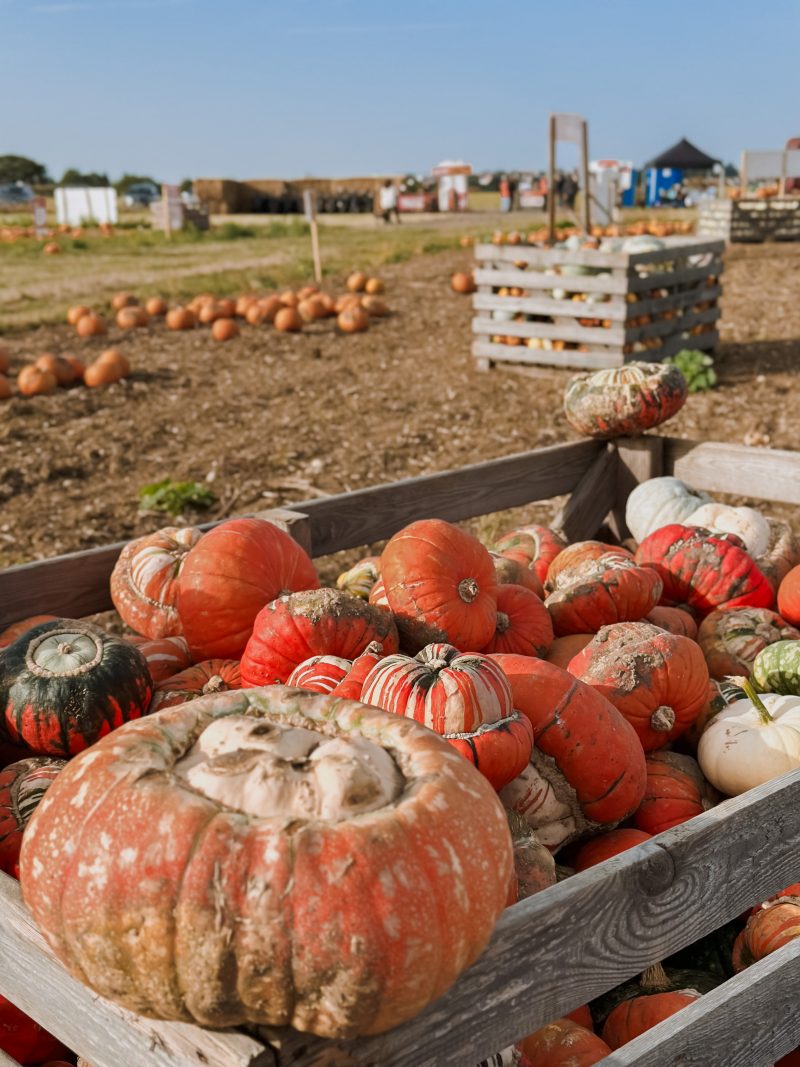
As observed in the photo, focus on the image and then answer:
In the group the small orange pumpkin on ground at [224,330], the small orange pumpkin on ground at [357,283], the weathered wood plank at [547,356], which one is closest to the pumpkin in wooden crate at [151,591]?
the weathered wood plank at [547,356]

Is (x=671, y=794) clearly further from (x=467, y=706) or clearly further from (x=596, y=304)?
(x=596, y=304)

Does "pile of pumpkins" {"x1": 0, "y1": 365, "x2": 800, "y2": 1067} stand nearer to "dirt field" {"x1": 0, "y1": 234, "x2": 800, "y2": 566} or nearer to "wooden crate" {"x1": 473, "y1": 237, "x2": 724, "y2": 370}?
"dirt field" {"x1": 0, "y1": 234, "x2": 800, "y2": 566}

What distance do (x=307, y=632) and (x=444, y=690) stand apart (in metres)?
0.67

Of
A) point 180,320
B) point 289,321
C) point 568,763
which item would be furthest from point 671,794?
point 180,320

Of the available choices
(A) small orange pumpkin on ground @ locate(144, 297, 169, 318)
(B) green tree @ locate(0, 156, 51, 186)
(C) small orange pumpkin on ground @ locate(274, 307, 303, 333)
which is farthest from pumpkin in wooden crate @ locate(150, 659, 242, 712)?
(B) green tree @ locate(0, 156, 51, 186)

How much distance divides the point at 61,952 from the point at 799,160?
101 ft

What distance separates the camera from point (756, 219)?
24.2m

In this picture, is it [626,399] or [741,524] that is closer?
[741,524]

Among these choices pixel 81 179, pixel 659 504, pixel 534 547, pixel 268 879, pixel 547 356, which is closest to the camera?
pixel 268 879

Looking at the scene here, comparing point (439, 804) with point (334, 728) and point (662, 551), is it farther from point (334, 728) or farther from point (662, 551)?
point (662, 551)

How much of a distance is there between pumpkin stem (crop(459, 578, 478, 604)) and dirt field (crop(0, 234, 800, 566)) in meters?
4.40

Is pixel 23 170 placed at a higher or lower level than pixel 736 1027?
higher

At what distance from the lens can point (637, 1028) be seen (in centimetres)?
222

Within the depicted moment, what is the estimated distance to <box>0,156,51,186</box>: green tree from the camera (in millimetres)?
96938
